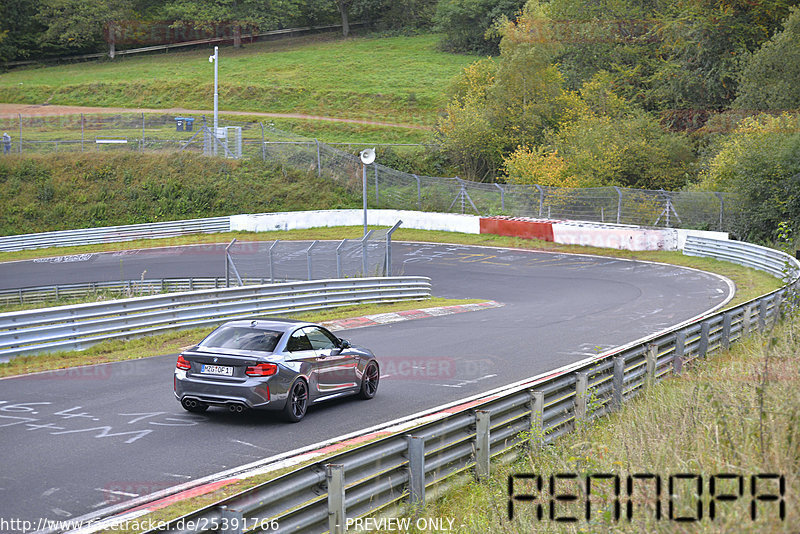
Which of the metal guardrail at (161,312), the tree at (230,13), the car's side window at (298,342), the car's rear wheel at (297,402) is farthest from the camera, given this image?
the tree at (230,13)

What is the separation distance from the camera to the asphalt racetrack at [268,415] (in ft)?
28.6

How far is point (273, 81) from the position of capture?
263 ft

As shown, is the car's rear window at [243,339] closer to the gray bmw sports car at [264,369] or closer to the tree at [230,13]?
the gray bmw sports car at [264,369]

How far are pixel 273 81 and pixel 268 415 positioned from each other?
72.3 m

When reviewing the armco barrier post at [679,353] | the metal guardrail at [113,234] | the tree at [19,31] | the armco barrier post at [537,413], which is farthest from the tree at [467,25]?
the armco barrier post at [537,413]

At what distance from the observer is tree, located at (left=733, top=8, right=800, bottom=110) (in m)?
49.6

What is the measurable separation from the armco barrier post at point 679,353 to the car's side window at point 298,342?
5644 millimetres

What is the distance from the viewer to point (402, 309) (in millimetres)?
23734

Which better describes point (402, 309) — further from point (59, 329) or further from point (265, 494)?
point (265, 494)

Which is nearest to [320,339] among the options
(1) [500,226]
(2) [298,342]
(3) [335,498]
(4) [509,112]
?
(2) [298,342]

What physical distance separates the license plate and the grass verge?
4159 millimetres

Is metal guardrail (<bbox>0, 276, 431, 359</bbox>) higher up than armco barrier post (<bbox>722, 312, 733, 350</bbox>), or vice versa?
armco barrier post (<bbox>722, 312, 733, 350</bbox>)

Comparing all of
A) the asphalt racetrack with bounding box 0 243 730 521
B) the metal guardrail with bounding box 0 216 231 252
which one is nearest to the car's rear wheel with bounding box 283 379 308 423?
the asphalt racetrack with bounding box 0 243 730 521

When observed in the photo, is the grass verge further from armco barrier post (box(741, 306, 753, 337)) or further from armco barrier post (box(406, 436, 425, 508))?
armco barrier post (box(741, 306, 753, 337))
